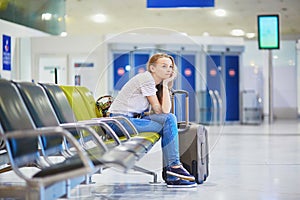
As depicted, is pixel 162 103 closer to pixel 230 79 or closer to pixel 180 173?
pixel 180 173

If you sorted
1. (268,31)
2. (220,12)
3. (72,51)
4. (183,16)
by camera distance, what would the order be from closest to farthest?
(268,31) < (72,51) < (220,12) < (183,16)

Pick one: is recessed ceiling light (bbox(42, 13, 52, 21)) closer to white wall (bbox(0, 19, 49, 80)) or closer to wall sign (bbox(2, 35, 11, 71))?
white wall (bbox(0, 19, 49, 80))

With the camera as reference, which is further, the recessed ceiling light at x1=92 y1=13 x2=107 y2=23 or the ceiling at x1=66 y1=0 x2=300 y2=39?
the recessed ceiling light at x1=92 y1=13 x2=107 y2=23

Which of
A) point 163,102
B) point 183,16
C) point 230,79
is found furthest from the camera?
point 230,79

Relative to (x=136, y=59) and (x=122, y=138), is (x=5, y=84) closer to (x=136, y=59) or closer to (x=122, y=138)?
(x=122, y=138)

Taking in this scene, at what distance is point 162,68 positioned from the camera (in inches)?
148

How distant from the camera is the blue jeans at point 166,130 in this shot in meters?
3.66

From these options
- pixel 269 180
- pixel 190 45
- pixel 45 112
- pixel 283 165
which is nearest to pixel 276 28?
pixel 190 45

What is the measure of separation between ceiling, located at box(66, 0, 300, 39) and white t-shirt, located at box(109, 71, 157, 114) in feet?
22.2

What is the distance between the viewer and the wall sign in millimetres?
8625

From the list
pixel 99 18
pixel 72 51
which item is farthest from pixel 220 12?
pixel 72 51

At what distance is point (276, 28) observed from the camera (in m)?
10.4

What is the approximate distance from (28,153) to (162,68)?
1.51 m

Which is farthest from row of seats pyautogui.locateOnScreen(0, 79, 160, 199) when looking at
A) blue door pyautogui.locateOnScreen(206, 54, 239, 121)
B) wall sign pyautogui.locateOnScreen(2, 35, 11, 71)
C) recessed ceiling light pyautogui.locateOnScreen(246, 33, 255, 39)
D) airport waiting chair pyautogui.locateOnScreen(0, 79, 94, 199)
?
recessed ceiling light pyautogui.locateOnScreen(246, 33, 255, 39)
